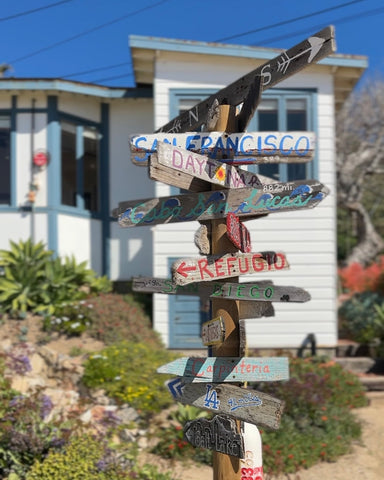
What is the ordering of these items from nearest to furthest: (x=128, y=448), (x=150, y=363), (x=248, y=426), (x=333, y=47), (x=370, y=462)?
(x=333, y=47) < (x=248, y=426) < (x=128, y=448) < (x=370, y=462) < (x=150, y=363)

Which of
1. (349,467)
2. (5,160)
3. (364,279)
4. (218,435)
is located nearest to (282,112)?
(5,160)

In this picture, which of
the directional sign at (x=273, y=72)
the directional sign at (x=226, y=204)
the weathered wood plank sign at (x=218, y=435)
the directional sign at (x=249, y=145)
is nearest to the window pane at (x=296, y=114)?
the directional sign at (x=273, y=72)

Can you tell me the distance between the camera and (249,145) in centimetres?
328

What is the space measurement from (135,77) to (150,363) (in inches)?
254

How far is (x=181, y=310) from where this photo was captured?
970cm

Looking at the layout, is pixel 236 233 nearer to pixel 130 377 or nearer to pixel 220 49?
pixel 130 377

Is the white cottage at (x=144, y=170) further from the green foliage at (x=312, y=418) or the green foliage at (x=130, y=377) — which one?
the green foliage at (x=130, y=377)

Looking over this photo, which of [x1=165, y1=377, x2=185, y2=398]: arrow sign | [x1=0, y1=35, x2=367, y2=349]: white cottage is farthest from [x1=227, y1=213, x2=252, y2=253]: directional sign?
[x1=0, y1=35, x2=367, y2=349]: white cottage

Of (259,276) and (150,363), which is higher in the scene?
(259,276)

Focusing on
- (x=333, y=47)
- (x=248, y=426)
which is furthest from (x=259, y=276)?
(x=333, y=47)

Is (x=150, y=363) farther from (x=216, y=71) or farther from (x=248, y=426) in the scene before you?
(x=216, y=71)

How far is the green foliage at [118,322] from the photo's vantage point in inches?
340

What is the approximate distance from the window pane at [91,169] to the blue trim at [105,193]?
4.9 inches

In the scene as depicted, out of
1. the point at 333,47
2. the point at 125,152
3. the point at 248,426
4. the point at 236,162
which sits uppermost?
the point at 125,152
